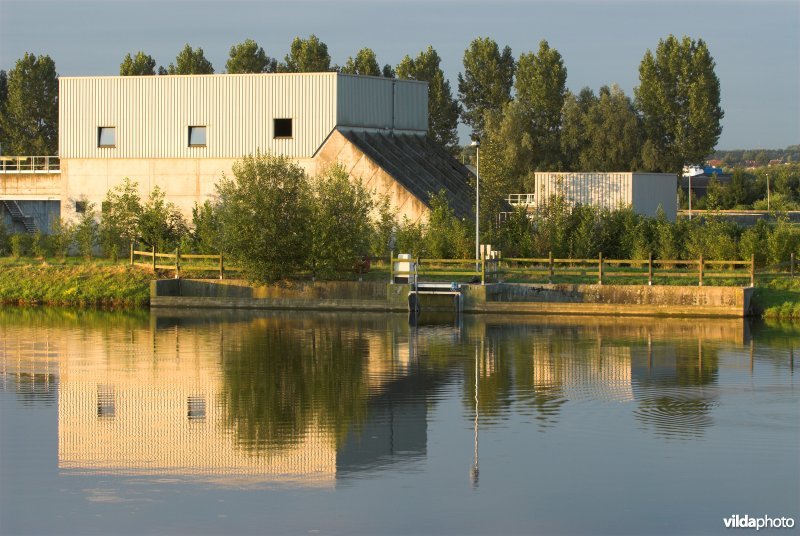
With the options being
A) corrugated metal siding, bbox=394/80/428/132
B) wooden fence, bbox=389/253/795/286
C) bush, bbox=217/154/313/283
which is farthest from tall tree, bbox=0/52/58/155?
wooden fence, bbox=389/253/795/286

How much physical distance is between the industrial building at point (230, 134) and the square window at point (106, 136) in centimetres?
5

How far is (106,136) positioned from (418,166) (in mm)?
15011

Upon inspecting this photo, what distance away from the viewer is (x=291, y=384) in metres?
27.1

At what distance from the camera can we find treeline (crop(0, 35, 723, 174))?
8462cm

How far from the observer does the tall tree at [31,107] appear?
85.8 m

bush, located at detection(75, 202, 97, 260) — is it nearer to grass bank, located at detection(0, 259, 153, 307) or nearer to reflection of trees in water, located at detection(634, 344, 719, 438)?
grass bank, located at detection(0, 259, 153, 307)

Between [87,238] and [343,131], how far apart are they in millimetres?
12156

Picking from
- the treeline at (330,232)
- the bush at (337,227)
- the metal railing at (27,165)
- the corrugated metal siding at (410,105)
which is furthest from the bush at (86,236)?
the corrugated metal siding at (410,105)

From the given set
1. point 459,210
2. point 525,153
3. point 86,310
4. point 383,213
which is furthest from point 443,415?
point 525,153

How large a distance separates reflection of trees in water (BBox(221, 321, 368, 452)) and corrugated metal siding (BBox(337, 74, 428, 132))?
19143mm

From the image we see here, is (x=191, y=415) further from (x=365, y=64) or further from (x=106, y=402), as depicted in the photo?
(x=365, y=64)

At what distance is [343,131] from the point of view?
53844 millimetres

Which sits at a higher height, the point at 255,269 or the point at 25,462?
the point at 255,269

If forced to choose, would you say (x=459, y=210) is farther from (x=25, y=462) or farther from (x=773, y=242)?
(x=25, y=462)
